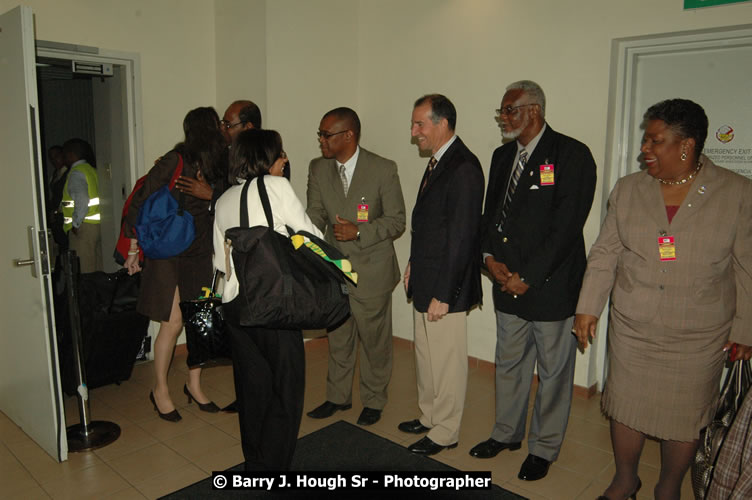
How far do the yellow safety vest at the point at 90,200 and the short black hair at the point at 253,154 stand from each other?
2.70m

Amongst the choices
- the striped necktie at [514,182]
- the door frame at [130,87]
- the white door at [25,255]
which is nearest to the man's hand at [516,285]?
the striped necktie at [514,182]

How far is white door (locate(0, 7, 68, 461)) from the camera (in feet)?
8.75

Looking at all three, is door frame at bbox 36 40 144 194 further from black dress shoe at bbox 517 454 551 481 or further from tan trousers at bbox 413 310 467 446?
black dress shoe at bbox 517 454 551 481

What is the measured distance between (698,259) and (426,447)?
1.62 metres

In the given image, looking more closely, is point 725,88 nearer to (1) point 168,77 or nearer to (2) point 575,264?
(2) point 575,264

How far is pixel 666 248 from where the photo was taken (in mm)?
2248

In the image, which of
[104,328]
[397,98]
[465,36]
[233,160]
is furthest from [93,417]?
[465,36]

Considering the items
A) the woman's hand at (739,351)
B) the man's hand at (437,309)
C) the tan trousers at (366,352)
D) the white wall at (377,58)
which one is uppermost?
the white wall at (377,58)

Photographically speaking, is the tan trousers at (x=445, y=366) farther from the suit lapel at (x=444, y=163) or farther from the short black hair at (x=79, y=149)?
the short black hair at (x=79, y=149)

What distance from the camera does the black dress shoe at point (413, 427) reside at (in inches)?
127

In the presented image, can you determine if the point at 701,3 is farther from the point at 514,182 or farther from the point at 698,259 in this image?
the point at 698,259

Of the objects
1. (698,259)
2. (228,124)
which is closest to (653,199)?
(698,259)

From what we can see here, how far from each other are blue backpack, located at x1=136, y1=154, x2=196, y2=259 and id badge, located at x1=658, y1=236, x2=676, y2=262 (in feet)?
7.79

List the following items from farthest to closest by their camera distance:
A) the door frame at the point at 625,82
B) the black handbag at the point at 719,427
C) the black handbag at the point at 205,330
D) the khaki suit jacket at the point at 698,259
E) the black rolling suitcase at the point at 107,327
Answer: the black rolling suitcase at the point at 107,327 → the door frame at the point at 625,82 → the black handbag at the point at 205,330 → the khaki suit jacket at the point at 698,259 → the black handbag at the point at 719,427
